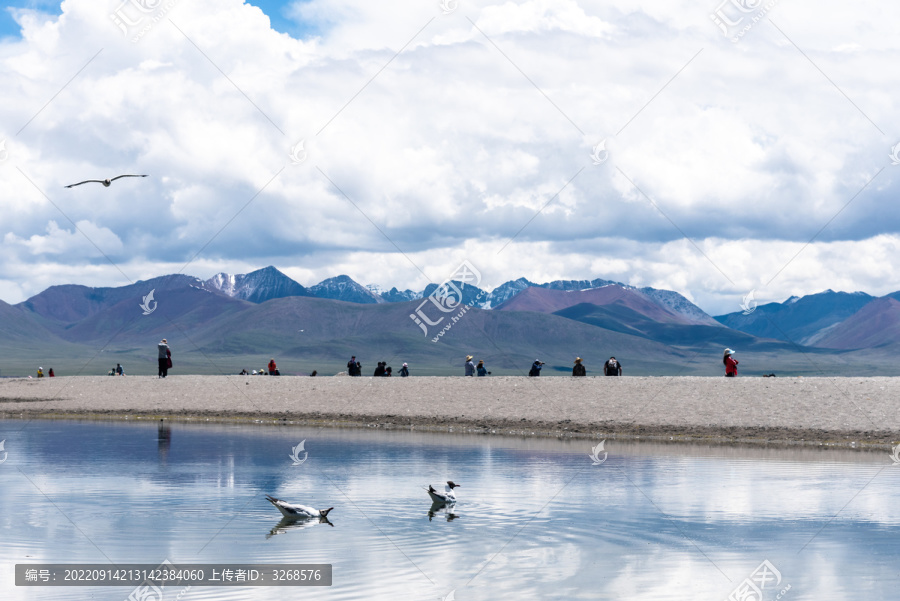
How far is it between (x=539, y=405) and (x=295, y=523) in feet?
74.9

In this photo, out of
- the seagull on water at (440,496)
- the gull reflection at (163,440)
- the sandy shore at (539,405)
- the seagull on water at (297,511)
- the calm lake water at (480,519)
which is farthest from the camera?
the sandy shore at (539,405)

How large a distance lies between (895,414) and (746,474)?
12.5 m

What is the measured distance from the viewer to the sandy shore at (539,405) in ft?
114

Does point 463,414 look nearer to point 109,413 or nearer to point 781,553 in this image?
point 109,413

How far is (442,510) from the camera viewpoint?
19953mm

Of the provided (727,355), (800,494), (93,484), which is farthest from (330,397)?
(800,494)

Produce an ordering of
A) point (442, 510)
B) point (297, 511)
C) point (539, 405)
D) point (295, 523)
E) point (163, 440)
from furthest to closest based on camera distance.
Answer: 1. point (539, 405)
2. point (163, 440)
3. point (442, 510)
4. point (297, 511)
5. point (295, 523)

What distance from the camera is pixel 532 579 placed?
14.6 meters

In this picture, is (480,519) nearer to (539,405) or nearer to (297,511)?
(297,511)

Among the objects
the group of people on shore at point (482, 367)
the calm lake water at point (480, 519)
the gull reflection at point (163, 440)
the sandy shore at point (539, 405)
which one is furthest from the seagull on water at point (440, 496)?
the group of people on shore at point (482, 367)

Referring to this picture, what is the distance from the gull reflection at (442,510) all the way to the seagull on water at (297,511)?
2.13 metres

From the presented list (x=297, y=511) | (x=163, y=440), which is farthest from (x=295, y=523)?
(x=163, y=440)

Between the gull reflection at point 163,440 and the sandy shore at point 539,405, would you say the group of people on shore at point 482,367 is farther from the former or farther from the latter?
the gull reflection at point 163,440

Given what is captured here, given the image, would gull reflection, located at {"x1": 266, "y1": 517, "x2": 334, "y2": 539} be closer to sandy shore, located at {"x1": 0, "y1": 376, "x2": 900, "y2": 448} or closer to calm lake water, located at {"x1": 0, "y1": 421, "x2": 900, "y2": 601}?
calm lake water, located at {"x1": 0, "y1": 421, "x2": 900, "y2": 601}
